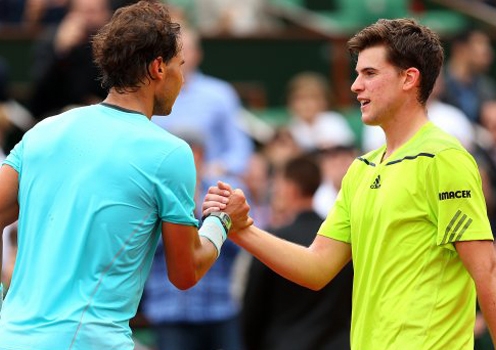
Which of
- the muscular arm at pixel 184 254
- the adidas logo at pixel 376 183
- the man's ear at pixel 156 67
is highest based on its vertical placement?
the man's ear at pixel 156 67

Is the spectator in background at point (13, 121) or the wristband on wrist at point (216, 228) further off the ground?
the wristband on wrist at point (216, 228)

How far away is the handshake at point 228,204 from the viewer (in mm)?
5184

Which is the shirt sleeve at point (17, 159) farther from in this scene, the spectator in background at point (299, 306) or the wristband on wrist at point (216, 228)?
the spectator in background at point (299, 306)

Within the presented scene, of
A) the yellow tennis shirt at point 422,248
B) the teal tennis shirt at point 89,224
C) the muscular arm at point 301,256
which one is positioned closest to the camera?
the teal tennis shirt at point 89,224

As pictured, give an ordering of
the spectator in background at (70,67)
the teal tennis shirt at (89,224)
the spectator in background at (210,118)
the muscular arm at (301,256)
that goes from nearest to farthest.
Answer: the teal tennis shirt at (89,224) < the muscular arm at (301,256) < the spectator in background at (210,118) < the spectator in background at (70,67)

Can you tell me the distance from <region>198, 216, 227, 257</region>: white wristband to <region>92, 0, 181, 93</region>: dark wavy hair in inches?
26.5

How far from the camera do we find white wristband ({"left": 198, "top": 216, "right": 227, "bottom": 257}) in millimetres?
4852

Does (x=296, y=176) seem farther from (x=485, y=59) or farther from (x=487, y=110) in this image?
(x=485, y=59)

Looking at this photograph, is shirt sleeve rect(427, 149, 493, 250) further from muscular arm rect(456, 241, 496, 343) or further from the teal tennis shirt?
the teal tennis shirt

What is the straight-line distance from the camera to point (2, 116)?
34.9 ft

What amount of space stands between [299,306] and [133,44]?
342 centimetres

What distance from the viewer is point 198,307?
8.81m

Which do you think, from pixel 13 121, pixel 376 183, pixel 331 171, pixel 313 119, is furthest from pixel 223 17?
pixel 376 183

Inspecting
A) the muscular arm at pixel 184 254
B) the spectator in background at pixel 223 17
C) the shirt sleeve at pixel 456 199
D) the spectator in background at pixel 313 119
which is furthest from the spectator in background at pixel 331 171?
the muscular arm at pixel 184 254
